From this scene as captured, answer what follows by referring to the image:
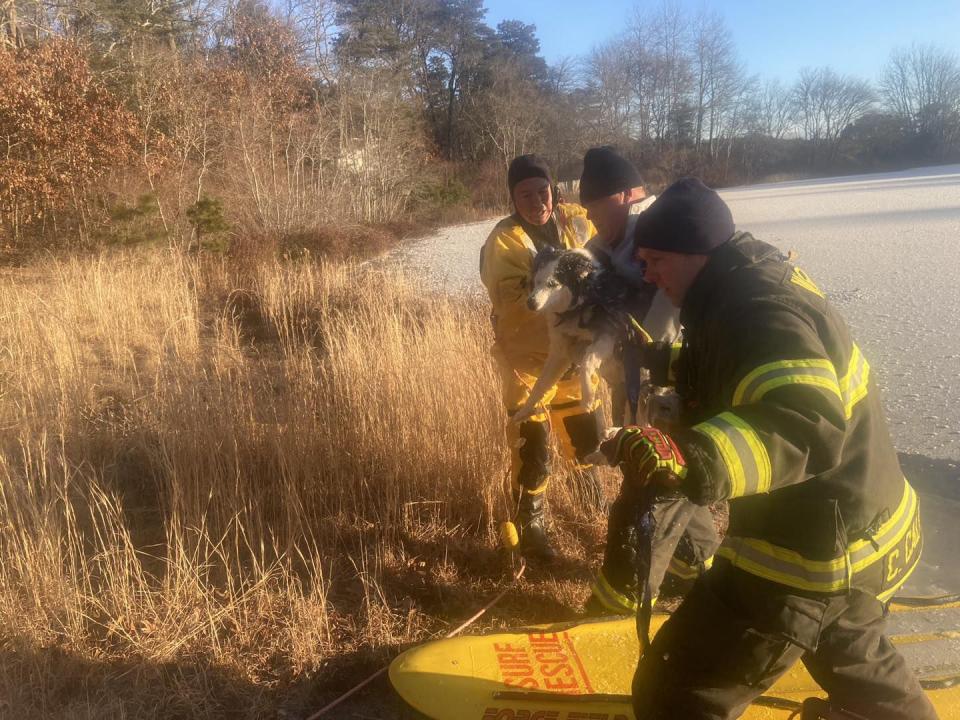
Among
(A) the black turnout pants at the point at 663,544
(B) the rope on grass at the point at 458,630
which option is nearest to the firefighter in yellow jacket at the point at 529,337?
(B) the rope on grass at the point at 458,630

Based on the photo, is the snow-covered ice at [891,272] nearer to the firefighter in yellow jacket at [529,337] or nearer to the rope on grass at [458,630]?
the firefighter in yellow jacket at [529,337]

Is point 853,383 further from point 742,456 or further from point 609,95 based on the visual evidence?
point 609,95

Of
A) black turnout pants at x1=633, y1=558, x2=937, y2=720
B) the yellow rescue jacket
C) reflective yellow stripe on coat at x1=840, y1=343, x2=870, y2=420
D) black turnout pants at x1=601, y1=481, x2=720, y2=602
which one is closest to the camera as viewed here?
reflective yellow stripe on coat at x1=840, y1=343, x2=870, y2=420

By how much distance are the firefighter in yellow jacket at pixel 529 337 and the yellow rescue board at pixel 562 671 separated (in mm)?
755

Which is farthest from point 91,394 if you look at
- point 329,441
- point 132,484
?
point 329,441

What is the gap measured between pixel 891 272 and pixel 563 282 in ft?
28.2

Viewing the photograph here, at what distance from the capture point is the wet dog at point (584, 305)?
274cm

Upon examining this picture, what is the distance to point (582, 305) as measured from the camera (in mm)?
2779

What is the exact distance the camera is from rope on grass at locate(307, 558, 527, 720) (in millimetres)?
2738

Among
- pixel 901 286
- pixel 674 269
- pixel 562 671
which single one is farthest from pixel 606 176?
pixel 901 286

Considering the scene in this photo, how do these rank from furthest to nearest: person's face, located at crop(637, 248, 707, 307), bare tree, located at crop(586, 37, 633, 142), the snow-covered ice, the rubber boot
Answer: bare tree, located at crop(586, 37, 633, 142)
the snow-covered ice
the rubber boot
person's face, located at crop(637, 248, 707, 307)

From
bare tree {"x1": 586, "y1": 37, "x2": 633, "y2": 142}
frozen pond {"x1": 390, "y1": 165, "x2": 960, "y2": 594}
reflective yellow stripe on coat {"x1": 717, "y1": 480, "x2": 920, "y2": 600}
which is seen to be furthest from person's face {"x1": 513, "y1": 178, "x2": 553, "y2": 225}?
bare tree {"x1": 586, "y1": 37, "x2": 633, "y2": 142}

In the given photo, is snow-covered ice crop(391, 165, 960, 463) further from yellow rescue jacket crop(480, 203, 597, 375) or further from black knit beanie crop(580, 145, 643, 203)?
black knit beanie crop(580, 145, 643, 203)

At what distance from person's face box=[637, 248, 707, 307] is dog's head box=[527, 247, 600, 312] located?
79 centimetres
